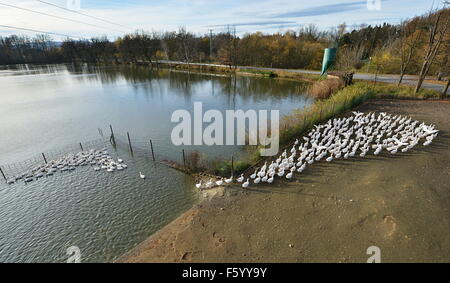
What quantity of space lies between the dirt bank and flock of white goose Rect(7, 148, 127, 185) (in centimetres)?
616

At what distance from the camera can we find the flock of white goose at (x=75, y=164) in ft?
35.6

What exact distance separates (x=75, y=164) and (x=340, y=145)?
45.1ft

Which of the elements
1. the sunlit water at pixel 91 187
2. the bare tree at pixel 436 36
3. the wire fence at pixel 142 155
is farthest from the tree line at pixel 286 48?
the wire fence at pixel 142 155

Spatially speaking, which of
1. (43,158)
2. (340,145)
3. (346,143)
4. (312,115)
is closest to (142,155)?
(43,158)

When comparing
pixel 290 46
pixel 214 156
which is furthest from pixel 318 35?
pixel 214 156

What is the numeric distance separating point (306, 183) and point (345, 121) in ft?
23.9

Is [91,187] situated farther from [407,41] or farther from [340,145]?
[407,41]

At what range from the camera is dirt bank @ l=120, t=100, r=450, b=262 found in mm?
5609

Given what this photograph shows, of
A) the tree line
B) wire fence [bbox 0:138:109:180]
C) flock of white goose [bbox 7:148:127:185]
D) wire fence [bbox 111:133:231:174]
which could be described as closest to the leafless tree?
the tree line

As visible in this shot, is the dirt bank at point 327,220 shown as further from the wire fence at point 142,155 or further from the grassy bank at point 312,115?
the wire fence at point 142,155

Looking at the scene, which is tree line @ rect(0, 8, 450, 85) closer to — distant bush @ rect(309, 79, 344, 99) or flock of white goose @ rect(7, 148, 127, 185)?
distant bush @ rect(309, 79, 344, 99)

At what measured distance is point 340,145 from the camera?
10156 mm

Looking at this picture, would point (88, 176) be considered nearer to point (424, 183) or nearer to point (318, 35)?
point (424, 183)

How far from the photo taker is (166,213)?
8.19 metres
